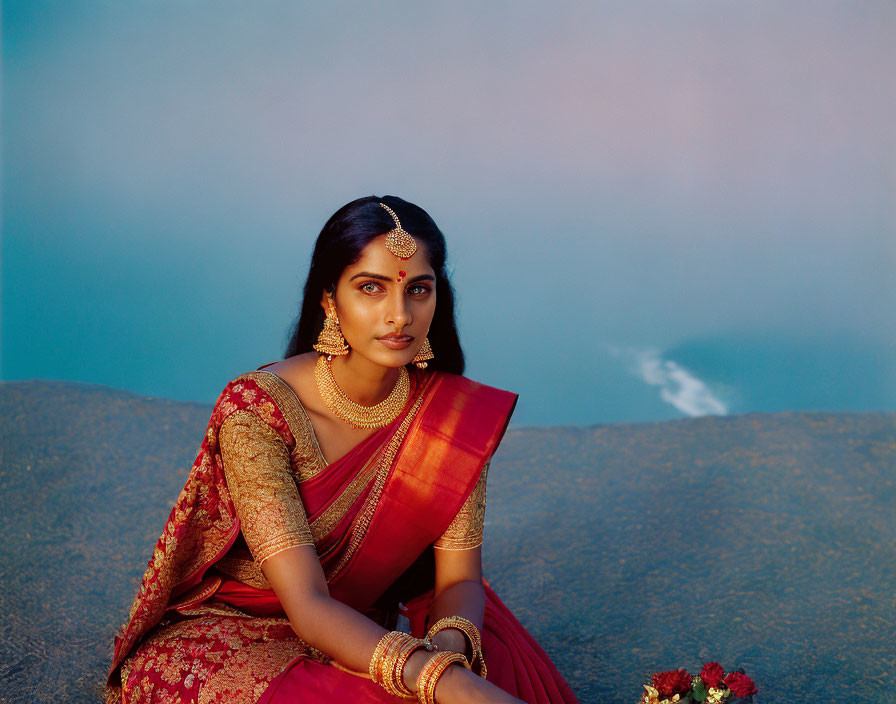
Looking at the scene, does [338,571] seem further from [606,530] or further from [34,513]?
[34,513]

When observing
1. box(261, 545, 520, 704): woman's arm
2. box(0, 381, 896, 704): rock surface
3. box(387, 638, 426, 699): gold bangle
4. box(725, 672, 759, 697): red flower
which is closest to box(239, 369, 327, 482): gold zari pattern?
box(261, 545, 520, 704): woman's arm

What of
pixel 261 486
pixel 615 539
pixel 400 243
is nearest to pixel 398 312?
pixel 400 243

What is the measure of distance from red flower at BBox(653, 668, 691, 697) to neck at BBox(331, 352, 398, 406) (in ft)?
3.41

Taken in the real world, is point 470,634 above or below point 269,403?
below

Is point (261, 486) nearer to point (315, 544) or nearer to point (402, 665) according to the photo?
point (315, 544)

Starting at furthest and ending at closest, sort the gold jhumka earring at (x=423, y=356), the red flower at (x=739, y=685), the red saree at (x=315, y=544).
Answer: the gold jhumka earring at (x=423, y=356) → the red saree at (x=315, y=544) → the red flower at (x=739, y=685)

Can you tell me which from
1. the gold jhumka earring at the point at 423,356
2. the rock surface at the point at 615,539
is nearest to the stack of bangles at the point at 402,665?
the gold jhumka earring at the point at 423,356

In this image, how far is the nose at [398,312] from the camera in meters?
2.37

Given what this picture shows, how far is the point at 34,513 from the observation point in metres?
4.83

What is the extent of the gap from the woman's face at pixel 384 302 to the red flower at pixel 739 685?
3.57 feet

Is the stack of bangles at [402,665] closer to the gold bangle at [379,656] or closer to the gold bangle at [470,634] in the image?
the gold bangle at [379,656]

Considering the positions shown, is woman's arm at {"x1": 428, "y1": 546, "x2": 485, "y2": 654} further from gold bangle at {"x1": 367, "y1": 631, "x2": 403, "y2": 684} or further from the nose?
the nose

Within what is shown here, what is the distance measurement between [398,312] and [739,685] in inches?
46.6

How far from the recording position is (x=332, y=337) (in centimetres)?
252
